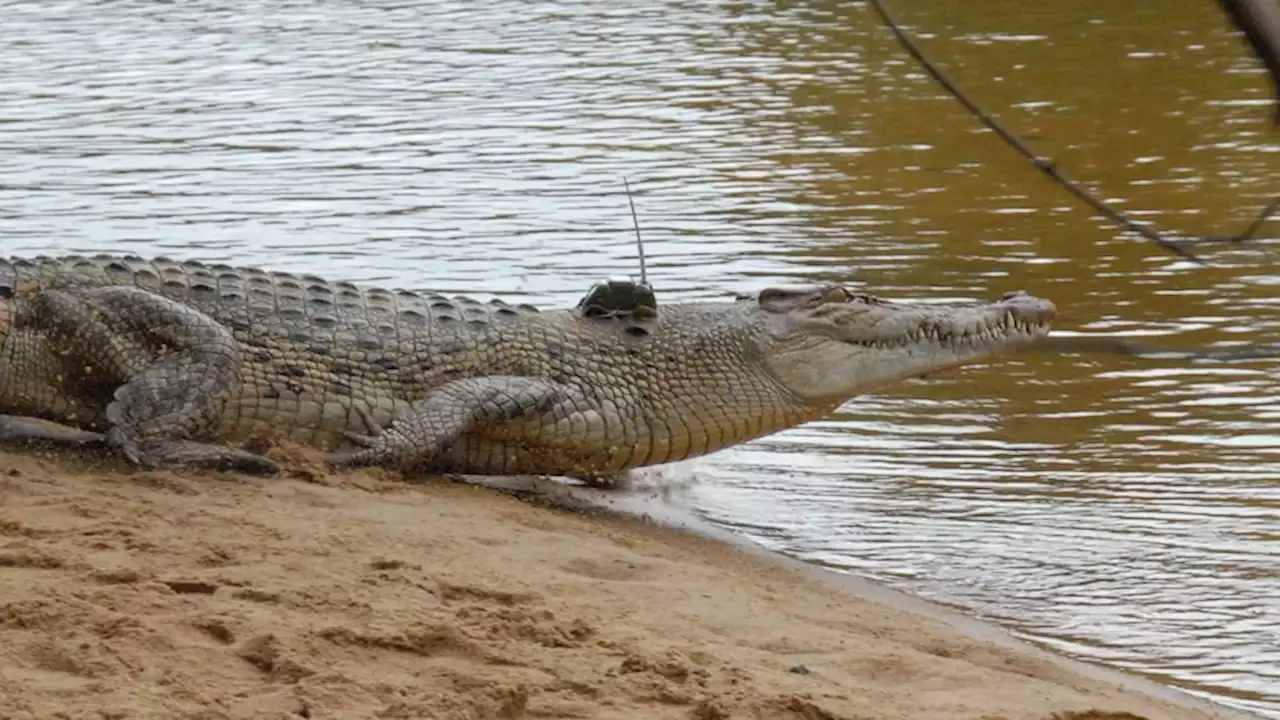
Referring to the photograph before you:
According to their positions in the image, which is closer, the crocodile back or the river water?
the crocodile back

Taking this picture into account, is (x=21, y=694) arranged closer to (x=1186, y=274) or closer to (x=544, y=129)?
(x=1186, y=274)

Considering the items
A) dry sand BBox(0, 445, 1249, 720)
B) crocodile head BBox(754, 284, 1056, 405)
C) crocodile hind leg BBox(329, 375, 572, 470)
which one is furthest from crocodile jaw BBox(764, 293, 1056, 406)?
dry sand BBox(0, 445, 1249, 720)

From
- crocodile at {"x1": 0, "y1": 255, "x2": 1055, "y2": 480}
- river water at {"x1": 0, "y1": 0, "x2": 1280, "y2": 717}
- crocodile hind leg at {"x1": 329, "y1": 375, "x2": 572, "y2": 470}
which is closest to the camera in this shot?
crocodile at {"x1": 0, "y1": 255, "x2": 1055, "y2": 480}

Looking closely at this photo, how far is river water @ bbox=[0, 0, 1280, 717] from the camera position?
5461 mm

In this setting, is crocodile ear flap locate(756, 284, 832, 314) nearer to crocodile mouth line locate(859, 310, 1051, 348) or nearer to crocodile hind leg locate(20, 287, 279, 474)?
crocodile mouth line locate(859, 310, 1051, 348)

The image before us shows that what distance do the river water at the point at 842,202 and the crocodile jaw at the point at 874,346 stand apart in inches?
12.0

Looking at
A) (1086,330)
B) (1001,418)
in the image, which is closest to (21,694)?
(1001,418)

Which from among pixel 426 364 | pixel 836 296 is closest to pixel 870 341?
pixel 836 296

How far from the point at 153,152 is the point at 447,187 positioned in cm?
236

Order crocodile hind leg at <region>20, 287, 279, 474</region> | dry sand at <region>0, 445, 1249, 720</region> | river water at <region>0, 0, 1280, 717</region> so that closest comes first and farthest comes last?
dry sand at <region>0, 445, 1249, 720</region> → crocodile hind leg at <region>20, 287, 279, 474</region> → river water at <region>0, 0, 1280, 717</region>

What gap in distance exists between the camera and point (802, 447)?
641 centimetres

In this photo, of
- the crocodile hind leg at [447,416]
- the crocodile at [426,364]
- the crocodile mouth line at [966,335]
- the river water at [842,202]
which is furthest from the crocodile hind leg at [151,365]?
the crocodile mouth line at [966,335]

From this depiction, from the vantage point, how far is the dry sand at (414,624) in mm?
3371

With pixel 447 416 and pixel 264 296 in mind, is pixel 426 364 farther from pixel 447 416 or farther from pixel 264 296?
pixel 264 296
